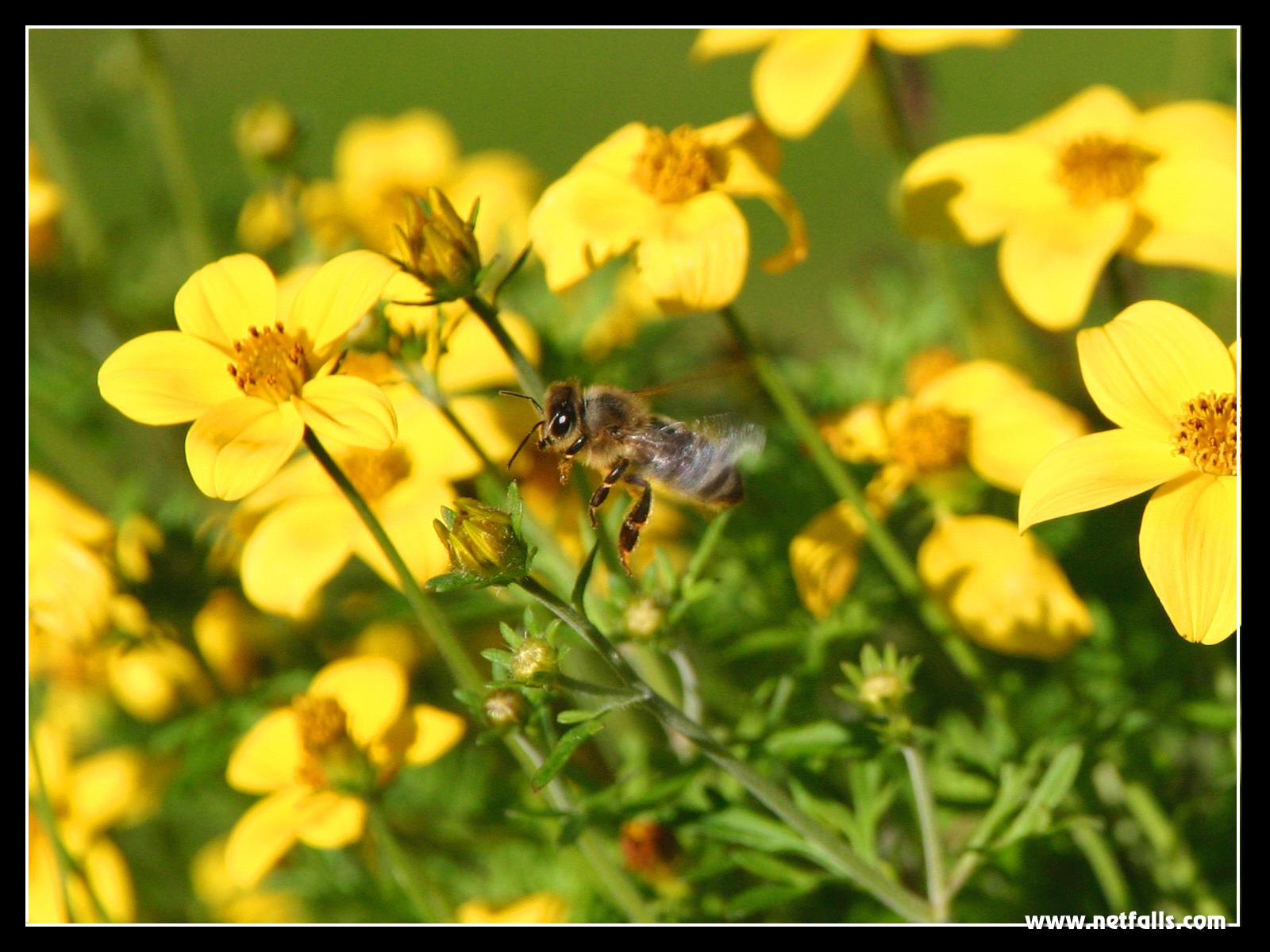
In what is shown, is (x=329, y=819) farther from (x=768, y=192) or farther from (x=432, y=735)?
(x=768, y=192)

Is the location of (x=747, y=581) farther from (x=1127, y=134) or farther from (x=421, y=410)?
(x=1127, y=134)

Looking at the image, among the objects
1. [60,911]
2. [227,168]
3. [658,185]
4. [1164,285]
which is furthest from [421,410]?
[227,168]

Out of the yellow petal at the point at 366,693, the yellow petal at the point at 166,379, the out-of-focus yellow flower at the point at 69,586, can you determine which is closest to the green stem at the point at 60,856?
the out-of-focus yellow flower at the point at 69,586

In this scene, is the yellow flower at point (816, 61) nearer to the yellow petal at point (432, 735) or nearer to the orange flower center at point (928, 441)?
the orange flower center at point (928, 441)

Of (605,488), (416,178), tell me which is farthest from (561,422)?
(416,178)

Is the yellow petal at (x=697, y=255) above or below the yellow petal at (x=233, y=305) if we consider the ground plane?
below

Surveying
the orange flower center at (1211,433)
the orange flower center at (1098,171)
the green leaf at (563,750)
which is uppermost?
the orange flower center at (1098,171)

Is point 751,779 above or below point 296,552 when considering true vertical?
below
